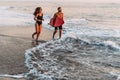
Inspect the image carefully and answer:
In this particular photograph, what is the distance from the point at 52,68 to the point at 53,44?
12.5 ft

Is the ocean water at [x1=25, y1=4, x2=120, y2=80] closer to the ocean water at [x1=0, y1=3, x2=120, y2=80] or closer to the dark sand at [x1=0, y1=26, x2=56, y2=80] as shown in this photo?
the ocean water at [x1=0, y1=3, x2=120, y2=80]

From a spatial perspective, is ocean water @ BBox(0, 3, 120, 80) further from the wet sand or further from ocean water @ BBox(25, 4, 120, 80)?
the wet sand

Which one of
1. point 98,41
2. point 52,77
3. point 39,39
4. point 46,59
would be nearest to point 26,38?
point 39,39

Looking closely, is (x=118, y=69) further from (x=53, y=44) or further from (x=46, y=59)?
(x=53, y=44)

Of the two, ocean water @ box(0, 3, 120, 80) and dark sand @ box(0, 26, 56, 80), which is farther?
dark sand @ box(0, 26, 56, 80)

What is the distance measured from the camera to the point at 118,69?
905cm

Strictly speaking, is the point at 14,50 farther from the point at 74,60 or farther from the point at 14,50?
the point at 74,60

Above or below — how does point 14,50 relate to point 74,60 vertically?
above

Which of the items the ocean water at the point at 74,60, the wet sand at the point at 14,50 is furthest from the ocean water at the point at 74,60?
the wet sand at the point at 14,50

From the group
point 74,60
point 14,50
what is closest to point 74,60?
point 74,60

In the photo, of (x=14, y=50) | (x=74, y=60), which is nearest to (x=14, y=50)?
(x=14, y=50)

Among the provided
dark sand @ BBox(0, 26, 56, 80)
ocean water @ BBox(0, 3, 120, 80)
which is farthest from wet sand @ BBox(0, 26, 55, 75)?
ocean water @ BBox(0, 3, 120, 80)

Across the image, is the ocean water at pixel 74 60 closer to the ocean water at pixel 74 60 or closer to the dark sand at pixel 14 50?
the ocean water at pixel 74 60

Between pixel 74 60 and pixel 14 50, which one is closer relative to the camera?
pixel 74 60
